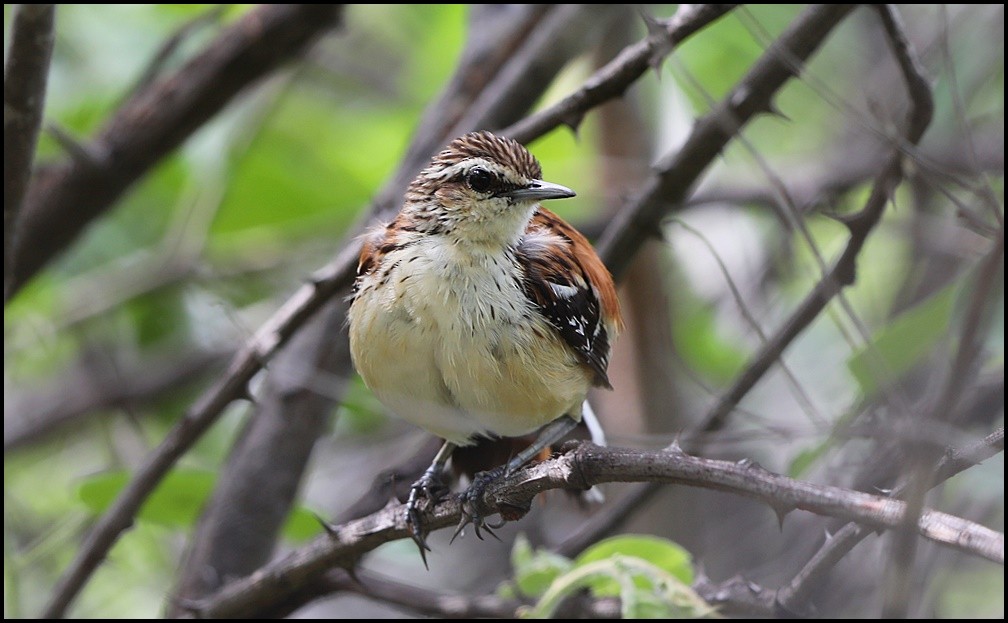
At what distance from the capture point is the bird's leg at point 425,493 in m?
3.14

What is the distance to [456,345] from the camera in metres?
3.28

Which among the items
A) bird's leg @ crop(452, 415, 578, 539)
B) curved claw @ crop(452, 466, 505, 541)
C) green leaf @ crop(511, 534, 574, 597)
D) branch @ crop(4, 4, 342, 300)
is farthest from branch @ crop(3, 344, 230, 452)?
curved claw @ crop(452, 466, 505, 541)

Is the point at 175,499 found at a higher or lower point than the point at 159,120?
lower

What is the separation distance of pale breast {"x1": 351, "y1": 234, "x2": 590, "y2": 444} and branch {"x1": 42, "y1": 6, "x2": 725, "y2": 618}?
0.54 metres

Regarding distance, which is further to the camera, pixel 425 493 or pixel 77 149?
pixel 77 149

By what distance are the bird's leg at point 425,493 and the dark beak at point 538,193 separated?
101cm

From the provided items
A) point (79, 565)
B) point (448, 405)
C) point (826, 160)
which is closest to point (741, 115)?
point (448, 405)

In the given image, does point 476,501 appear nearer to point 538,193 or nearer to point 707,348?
point 538,193

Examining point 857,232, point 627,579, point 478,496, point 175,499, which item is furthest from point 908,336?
point 175,499

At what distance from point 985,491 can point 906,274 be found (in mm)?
1751

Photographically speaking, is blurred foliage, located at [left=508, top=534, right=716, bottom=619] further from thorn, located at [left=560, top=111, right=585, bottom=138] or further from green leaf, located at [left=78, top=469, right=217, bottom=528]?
green leaf, located at [left=78, top=469, right=217, bottom=528]

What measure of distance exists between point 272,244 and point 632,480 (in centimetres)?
459

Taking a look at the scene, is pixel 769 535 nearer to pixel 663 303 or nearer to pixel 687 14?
pixel 663 303

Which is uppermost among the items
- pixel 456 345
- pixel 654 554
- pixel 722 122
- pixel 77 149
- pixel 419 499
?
pixel 77 149
